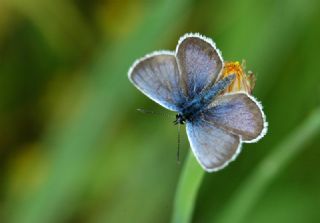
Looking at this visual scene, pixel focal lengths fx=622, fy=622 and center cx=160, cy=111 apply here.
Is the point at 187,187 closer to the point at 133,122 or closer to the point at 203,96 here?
the point at 203,96

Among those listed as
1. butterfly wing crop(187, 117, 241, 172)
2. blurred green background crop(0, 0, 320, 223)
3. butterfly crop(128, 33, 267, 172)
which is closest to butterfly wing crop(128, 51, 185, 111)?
butterfly crop(128, 33, 267, 172)

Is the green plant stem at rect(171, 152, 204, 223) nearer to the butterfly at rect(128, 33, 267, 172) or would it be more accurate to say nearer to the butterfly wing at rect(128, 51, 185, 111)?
the butterfly at rect(128, 33, 267, 172)

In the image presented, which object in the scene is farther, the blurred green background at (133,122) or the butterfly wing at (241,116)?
the blurred green background at (133,122)

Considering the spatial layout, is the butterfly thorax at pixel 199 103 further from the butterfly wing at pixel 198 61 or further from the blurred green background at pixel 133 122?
the blurred green background at pixel 133 122

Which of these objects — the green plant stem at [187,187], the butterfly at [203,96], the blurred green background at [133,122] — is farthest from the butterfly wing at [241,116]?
the blurred green background at [133,122]

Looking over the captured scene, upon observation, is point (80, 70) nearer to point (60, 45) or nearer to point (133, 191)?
point (60, 45)

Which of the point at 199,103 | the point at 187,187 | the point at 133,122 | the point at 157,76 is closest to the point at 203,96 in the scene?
the point at 199,103
